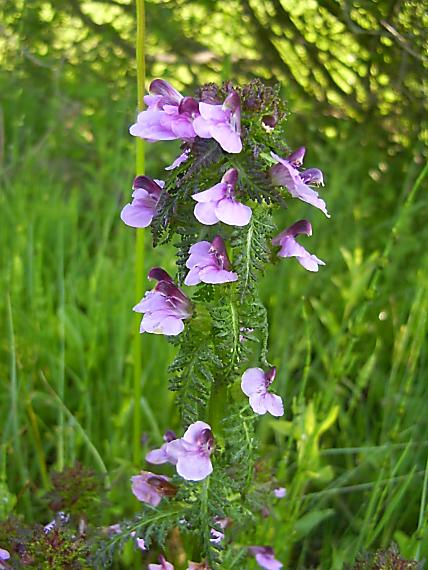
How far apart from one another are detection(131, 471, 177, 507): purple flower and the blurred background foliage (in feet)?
0.75

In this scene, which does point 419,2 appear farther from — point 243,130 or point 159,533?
point 159,533

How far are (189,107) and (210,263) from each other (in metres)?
0.17

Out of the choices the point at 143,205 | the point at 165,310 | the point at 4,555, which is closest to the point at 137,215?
the point at 143,205

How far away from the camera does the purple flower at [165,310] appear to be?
0.86 metres

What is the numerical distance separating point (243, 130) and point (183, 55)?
5.72ft

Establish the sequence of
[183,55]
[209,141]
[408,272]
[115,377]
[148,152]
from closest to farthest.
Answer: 1. [209,141]
2. [115,377]
3. [408,272]
4. [183,55]
5. [148,152]

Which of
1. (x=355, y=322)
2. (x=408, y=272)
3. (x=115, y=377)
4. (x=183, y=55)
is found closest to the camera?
(x=355, y=322)

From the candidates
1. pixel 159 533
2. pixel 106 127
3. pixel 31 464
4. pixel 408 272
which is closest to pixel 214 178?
pixel 159 533

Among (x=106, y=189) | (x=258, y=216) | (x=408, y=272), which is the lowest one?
(x=106, y=189)

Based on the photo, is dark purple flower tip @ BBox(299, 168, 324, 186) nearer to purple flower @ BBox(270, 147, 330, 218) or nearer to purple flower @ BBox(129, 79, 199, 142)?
purple flower @ BBox(270, 147, 330, 218)

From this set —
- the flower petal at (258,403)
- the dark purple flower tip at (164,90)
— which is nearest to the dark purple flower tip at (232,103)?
the dark purple flower tip at (164,90)

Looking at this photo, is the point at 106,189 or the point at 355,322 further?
the point at 106,189

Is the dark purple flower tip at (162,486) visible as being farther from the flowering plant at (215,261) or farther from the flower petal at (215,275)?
the flower petal at (215,275)

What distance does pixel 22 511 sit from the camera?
139 cm
